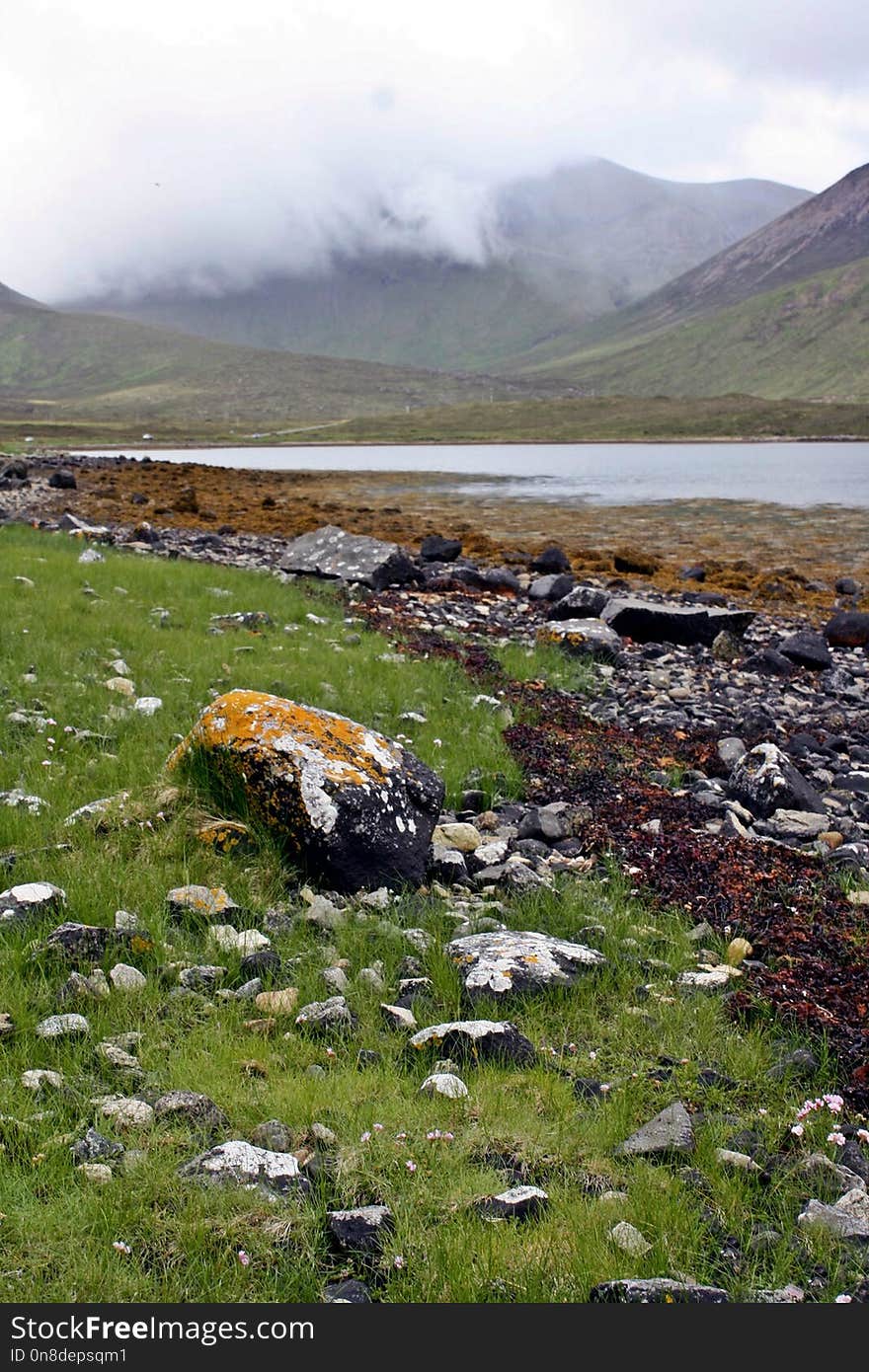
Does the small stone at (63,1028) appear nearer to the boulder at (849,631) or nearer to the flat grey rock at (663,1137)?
the flat grey rock at (663,1137)

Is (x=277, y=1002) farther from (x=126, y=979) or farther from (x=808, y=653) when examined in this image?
(x=808, y=653)

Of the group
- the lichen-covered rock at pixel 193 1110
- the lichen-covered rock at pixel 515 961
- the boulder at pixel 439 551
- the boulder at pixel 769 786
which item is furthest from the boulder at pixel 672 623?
the lichen-covered rock at pixel 193 1110

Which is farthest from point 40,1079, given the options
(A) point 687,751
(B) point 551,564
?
(B) point 551,564

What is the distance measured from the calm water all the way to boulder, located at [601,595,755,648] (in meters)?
36.7

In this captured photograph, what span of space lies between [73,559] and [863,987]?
17.3 m

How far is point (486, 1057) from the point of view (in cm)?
538

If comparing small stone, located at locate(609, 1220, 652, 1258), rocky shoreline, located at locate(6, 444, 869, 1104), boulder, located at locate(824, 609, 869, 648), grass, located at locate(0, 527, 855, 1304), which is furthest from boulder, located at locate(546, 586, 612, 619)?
small stone, located at locate(609, 1220, 652, 1258)

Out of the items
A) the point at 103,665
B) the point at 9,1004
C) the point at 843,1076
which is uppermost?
the point at 103,665

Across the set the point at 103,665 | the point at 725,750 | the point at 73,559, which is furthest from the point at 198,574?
the point at 725,750

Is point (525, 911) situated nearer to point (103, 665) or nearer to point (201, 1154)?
point (201, 1154)

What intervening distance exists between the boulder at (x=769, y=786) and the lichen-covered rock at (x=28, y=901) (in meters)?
6.82

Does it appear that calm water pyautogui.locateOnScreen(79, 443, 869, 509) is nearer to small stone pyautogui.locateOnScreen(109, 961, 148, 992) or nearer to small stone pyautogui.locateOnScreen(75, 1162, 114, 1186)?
small stone pyautogui.locateOnScreen(109, 961, 148, 992)

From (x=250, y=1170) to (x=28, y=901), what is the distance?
289 centimetres

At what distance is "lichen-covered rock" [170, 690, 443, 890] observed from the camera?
24.6ft
